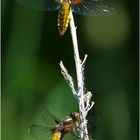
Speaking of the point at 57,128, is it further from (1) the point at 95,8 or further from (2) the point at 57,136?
(1) the point at 95,8

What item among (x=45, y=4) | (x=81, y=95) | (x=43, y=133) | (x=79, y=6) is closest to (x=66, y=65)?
(x=45, y=4)

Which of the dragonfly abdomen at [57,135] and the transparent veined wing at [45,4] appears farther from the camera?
the transparent veined wing at [45,4]

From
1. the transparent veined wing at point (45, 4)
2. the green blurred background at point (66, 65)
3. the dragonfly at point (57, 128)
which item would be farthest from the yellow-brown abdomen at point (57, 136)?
the green blurred background at point (66, 65)

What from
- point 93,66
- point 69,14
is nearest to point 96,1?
point 69,14

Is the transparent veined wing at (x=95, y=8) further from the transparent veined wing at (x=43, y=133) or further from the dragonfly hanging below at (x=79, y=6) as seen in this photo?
the transparent veined wing at (x=43, y=133)

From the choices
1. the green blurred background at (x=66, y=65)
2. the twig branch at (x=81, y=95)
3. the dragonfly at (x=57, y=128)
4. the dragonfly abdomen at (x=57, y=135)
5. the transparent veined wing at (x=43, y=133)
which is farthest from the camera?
the green blurred background at (x=66, y=65)

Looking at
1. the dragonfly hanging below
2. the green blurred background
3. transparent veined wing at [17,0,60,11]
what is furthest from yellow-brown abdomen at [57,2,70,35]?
the green blurred background
